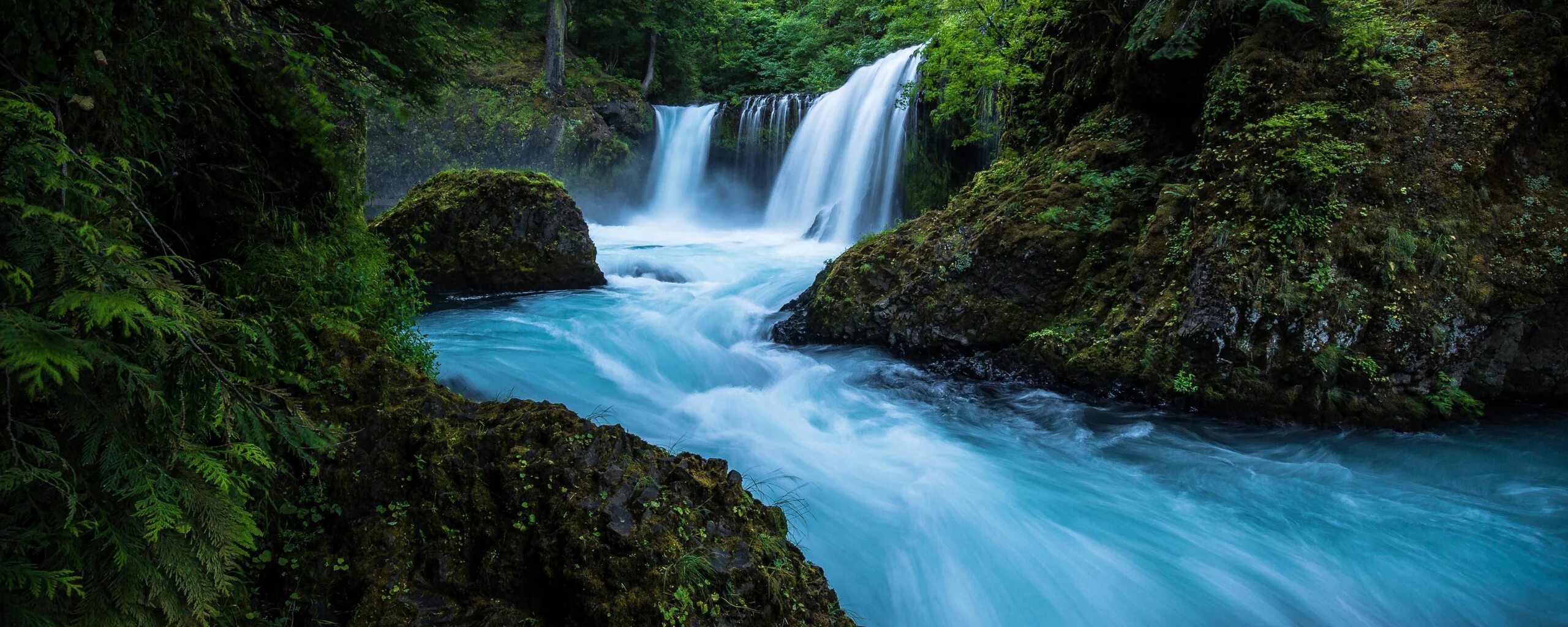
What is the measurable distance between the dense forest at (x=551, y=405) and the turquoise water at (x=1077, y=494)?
546 millimetres

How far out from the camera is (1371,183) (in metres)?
5.96

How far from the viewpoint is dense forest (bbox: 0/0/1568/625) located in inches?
70.9

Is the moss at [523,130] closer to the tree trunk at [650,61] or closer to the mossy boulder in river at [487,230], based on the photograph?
the tree trunk at [650,61]

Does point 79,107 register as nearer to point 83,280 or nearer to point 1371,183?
point 83,280

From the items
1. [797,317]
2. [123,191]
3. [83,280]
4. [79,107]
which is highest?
[79,107]

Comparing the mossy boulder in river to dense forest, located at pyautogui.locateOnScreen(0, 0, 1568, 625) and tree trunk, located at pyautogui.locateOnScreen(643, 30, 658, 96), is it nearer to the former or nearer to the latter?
dense forest, located at pyautogui.locateOnScreen(0, 0, 1568, 625)

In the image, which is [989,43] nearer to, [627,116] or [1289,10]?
[1289,10]

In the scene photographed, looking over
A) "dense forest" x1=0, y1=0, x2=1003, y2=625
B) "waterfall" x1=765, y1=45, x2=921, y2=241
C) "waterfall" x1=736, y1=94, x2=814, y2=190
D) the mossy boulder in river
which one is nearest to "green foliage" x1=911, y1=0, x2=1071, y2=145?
"waterfall" x1=765, y1=45, x2=921, y2=241

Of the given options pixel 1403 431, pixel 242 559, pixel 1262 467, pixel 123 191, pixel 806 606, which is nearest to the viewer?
pixel 123 191

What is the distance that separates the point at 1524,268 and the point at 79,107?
A: 9.38 m

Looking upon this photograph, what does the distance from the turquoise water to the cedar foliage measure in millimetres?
2924

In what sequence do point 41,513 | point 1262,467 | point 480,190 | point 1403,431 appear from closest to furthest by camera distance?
1. point 41,513
2. point 1262,467
3. point 1403,431
4. point 480,190

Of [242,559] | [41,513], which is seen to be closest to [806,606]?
[242,559]

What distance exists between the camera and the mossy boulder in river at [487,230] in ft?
33.3
